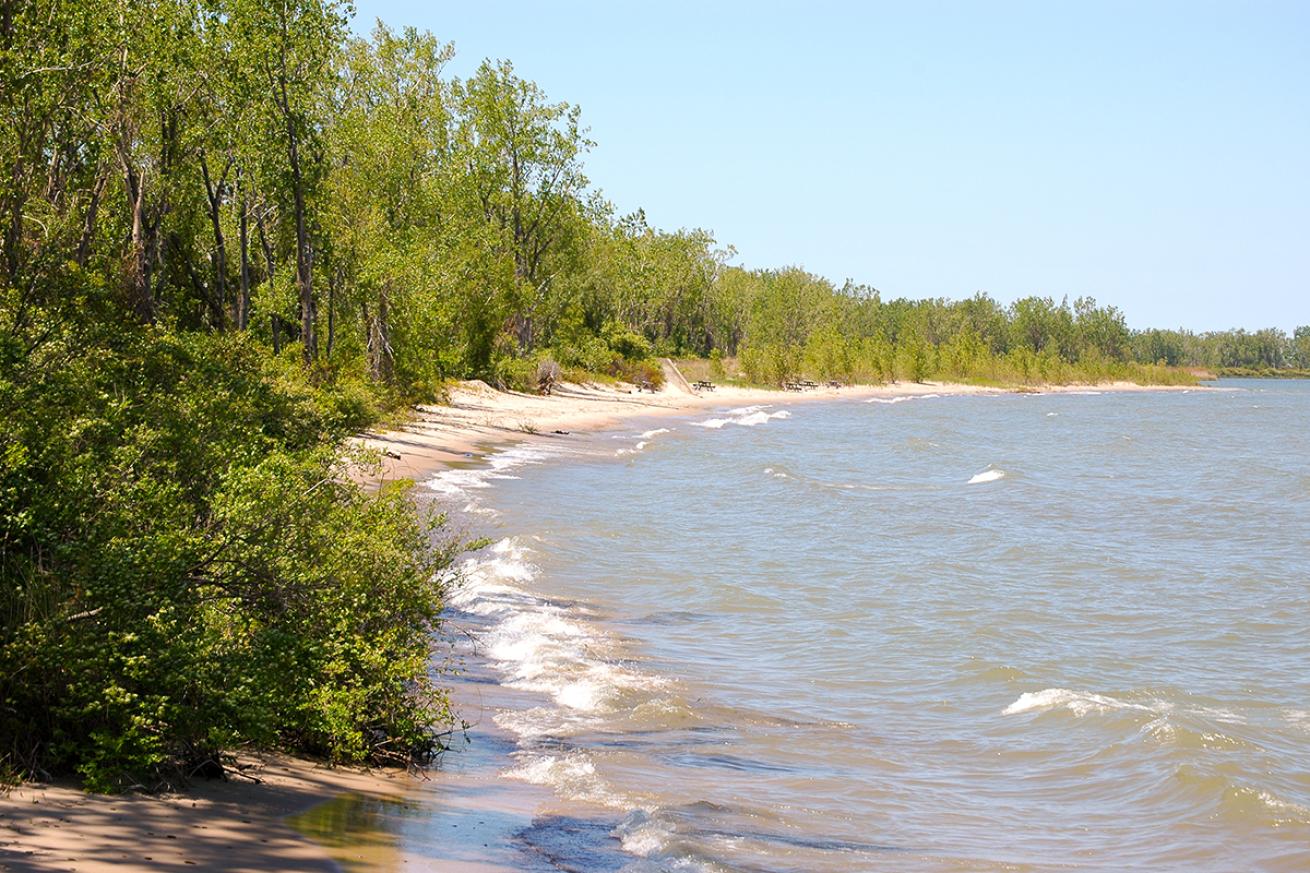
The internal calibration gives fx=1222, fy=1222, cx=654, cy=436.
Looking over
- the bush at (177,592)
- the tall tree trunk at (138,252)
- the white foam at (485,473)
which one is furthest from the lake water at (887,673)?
the tall tree trunk at (138,252)

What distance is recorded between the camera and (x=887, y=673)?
614 inches

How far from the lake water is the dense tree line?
2.16 metres

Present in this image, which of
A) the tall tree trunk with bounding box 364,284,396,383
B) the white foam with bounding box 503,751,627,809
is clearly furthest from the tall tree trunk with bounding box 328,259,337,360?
the white foam with bounding box 503,751,627,809

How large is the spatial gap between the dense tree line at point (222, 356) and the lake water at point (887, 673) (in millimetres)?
2162

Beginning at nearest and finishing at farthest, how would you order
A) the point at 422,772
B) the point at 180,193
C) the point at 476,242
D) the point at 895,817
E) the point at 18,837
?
the point at 18,837 → the point at 422,772 → the point at 895,817 → the point at 180,193 → the point at 476,242

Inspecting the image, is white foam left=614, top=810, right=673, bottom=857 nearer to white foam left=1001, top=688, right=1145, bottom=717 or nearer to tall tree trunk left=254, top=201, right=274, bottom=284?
white foam left=1001, top=688, right=1145, bottom=717

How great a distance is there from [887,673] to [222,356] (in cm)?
988

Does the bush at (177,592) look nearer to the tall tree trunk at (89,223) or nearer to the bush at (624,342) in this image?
the tall tree trunk at (89,223)

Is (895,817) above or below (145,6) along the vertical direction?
below

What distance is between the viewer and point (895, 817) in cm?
1014

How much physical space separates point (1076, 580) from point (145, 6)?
66.8 feet

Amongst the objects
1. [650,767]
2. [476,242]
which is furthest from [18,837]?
[476,242]

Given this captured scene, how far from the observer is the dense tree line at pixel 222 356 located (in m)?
7.37

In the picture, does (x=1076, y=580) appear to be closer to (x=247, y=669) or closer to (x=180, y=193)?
(x=247, y=669)
